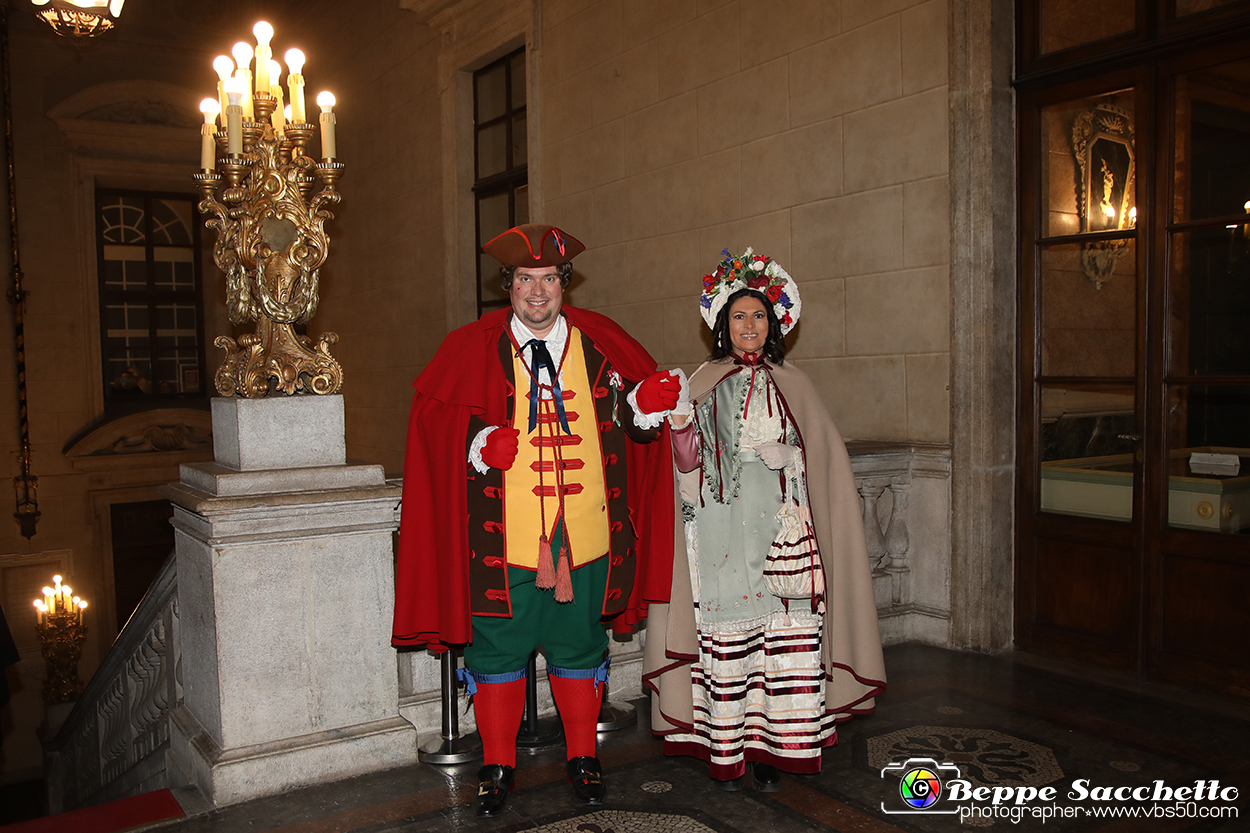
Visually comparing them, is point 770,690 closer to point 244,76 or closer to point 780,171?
point 244,76

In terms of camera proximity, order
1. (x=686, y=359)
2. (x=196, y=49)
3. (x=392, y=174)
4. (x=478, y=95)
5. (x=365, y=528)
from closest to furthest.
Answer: (x=365, y=528)
(x=686, y=359)
(x=478, y=95)
(x=392, y=174)
(x=196, y=49)

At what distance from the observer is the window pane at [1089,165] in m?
3.80

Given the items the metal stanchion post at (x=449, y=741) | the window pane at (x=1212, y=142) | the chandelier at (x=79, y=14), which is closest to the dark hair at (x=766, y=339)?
the metal stanchion post at (x=449, y=741)

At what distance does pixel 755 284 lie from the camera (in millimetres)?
2721

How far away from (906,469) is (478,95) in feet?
17.1

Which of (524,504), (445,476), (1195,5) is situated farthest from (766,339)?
(1195,5)

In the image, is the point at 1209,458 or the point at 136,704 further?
the point at 136,704

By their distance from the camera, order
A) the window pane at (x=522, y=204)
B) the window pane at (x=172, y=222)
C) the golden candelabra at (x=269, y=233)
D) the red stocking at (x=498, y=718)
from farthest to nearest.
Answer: the window pane at (x=172, y=222) < the window pane at (x=522, y=204) < the golden candelabra at (x=269, y=233) < the red stocking at (x=498, y=718)

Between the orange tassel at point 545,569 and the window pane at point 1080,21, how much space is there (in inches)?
123

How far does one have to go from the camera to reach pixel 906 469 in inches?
169

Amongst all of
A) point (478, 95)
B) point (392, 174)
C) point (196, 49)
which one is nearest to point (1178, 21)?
point (478, 95)

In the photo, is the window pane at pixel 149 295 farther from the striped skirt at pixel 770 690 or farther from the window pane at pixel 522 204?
the striped skirt at pixel 770 690

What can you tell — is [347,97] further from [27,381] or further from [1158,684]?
[1158,684]

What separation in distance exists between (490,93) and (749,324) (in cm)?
571
